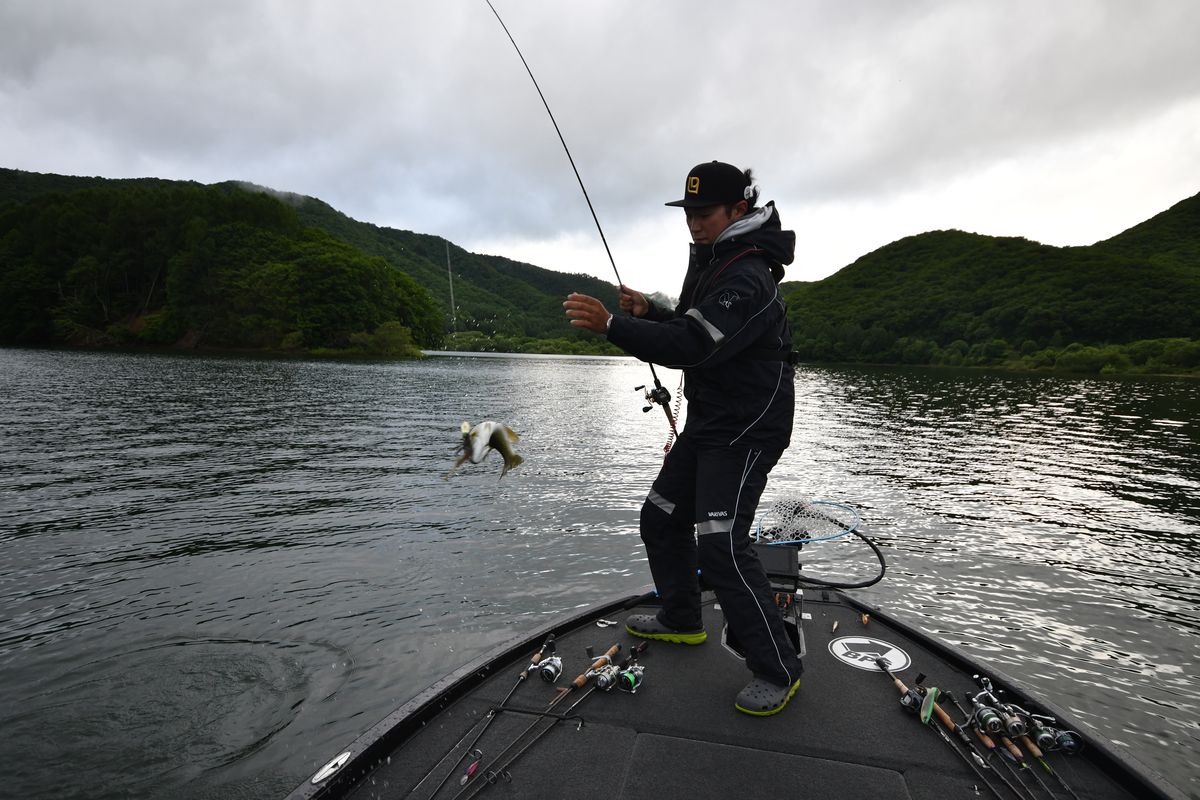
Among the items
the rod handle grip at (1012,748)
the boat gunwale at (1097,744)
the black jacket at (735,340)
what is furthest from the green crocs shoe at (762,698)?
the black jacket at (735,340)

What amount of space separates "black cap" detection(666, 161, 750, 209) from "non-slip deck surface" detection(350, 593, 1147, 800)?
3497 mm

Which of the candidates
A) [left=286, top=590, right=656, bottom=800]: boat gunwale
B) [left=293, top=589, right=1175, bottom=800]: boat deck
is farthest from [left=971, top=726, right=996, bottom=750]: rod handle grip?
[left=286, top=590, right=656, bottom=800]: boat gunwale

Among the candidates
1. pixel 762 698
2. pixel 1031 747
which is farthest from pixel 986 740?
pixel 762 698

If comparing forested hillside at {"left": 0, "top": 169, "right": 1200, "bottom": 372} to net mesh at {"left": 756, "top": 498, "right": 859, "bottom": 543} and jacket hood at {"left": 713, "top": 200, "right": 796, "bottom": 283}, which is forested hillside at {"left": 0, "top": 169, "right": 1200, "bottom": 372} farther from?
jacket hood at {"left": 713, "top": 200, "right": 796, "bottom": 283}

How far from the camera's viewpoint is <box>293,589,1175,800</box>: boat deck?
3.26 meters

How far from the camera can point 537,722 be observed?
3.84m

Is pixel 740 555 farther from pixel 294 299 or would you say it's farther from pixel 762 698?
pixel 294 299

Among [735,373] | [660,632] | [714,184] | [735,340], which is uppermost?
[714,184]

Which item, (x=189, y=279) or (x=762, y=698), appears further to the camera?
(x=189, y=279)

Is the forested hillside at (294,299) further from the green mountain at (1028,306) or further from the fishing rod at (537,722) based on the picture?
the fishing rod at (537,722)

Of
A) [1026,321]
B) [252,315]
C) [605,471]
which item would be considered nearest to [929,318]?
[1026,321]

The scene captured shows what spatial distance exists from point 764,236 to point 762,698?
3.13m

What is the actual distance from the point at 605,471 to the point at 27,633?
13.3 m

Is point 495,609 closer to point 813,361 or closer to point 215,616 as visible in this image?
point 215,616
